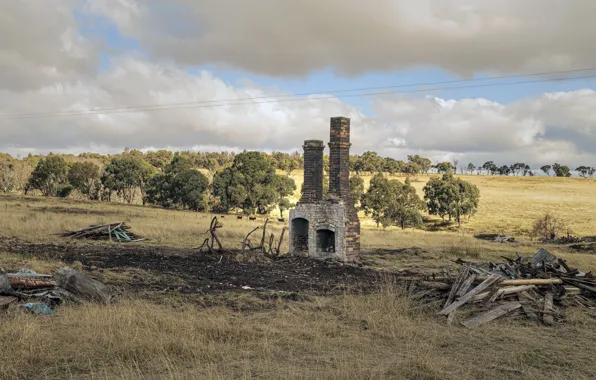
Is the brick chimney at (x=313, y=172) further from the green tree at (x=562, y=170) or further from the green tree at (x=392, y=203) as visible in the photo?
the green tree at (x=562, y=170)

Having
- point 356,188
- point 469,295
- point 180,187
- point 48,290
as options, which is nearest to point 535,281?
point 469,295

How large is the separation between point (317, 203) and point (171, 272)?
6203mm

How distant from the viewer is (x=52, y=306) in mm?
8273

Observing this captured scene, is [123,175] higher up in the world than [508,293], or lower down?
higher up

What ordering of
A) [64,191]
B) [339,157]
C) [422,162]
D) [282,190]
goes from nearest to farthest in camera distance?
[339,157] < [282,190] < [64,191] < [422,162]

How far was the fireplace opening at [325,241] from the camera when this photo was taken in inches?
679

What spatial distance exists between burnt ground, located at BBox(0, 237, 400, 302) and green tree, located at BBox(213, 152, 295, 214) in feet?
101

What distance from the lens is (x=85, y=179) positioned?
57.0m

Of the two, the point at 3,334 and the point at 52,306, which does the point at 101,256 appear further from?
the point at 3,334

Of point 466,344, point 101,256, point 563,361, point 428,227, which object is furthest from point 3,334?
point 428,227

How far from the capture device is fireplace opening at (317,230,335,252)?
17234 mm

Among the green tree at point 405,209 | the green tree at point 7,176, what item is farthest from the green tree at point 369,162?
the green tree at point 7,176

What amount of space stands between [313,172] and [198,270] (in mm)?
6111

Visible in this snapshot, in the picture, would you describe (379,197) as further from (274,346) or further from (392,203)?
(274,346)
